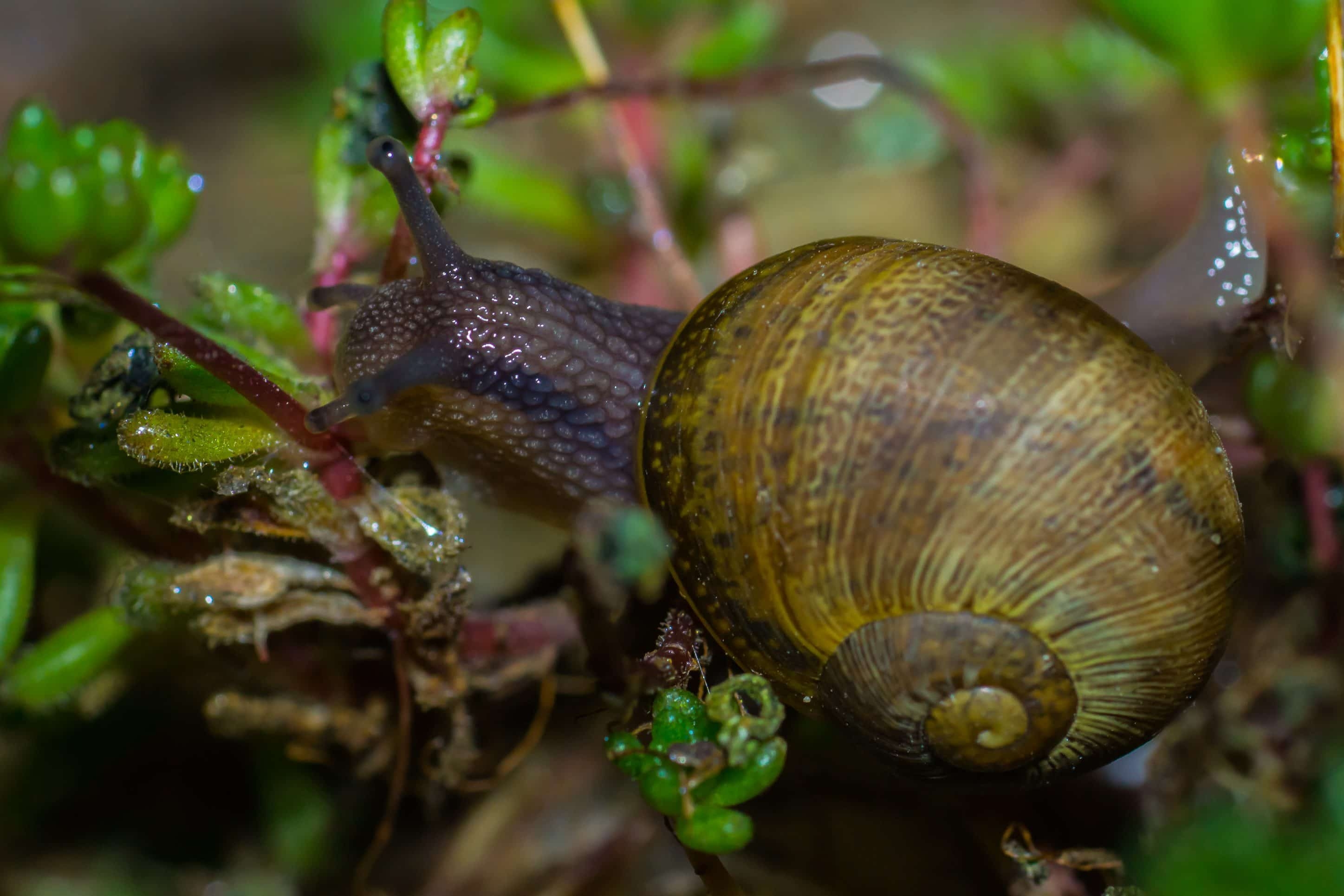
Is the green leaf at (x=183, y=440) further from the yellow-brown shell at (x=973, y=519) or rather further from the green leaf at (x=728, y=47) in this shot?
the green leaf at (x=728, y=47)

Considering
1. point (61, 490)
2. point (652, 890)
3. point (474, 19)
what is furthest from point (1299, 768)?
point (61, 490)

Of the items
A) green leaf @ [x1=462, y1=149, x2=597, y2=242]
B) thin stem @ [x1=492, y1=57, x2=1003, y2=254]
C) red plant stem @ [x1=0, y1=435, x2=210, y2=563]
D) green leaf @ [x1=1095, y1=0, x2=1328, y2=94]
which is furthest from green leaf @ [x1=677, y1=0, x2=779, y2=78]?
red plant stem @ [x1=0, y1=435, x2=210, y2=563]

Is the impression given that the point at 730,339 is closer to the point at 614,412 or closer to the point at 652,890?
the point at 614,412

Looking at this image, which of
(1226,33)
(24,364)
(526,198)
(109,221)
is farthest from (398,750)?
(1226,33)

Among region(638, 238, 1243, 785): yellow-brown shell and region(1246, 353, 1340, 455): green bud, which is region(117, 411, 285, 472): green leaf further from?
region(1246, 353, 1340, 455): green bud

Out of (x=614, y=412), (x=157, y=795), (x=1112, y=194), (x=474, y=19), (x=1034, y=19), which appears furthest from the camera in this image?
(x=1034, y=19)

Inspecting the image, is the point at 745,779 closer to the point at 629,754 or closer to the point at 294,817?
the point at 629,754
